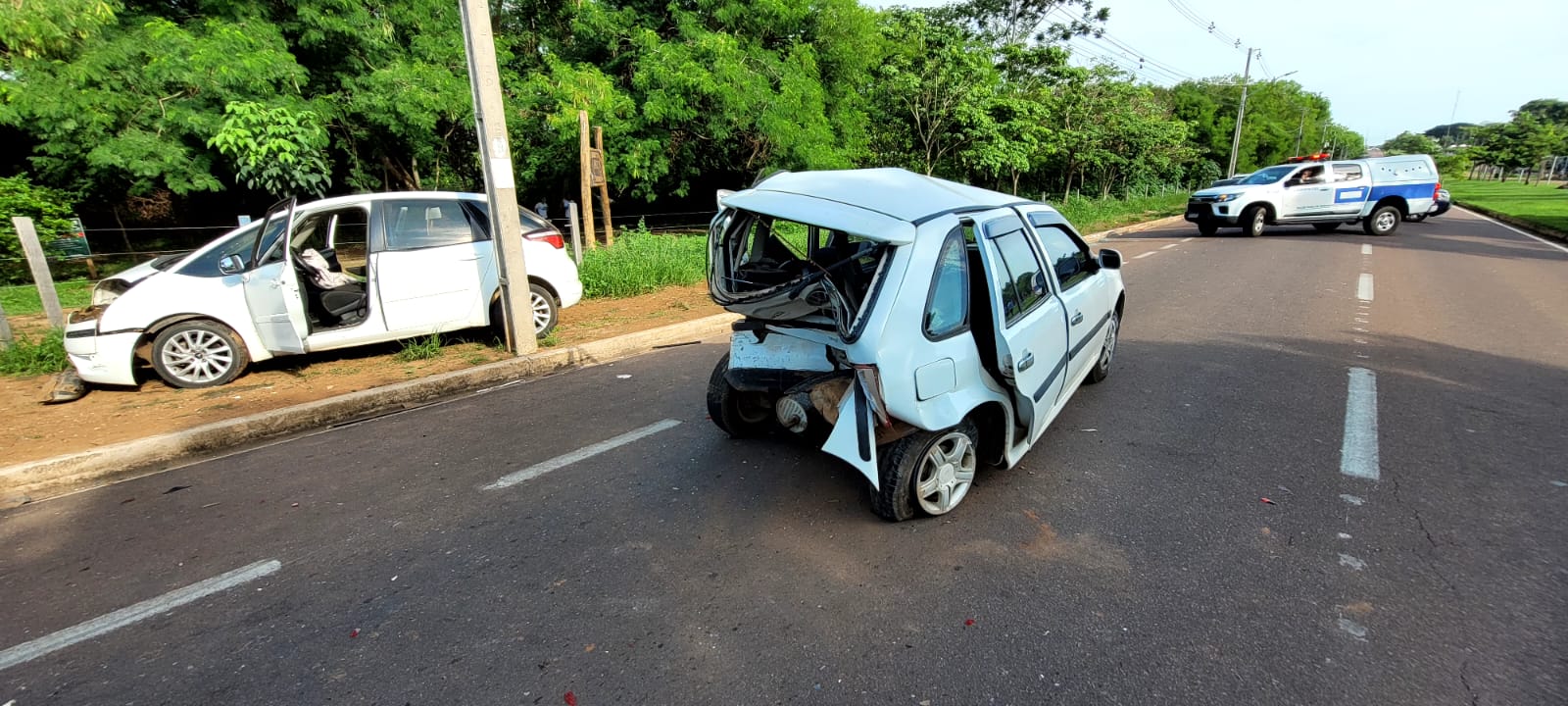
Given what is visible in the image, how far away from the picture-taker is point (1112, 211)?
26.4 meters

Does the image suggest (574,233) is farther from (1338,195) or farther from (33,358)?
(1338,195)

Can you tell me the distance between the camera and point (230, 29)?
11180 millimetres

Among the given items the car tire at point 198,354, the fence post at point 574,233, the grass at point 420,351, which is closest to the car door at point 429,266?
the grass at point 420,351

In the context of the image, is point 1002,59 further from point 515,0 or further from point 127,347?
point 127,347

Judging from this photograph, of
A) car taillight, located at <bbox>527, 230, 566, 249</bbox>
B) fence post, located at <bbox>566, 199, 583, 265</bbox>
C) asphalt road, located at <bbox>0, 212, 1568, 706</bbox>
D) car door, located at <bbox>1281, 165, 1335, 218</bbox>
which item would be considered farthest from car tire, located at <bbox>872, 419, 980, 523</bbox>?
car door, located at <bbox>1281, 165, 1335, 218</bbox>

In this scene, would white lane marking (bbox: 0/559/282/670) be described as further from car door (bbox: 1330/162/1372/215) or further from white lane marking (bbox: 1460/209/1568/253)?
white lane marking (bbox: 1460/209/1568/253)

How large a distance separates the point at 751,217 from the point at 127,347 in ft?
17.9

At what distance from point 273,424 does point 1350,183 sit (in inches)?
853

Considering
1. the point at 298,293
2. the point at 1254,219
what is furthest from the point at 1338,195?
the point at 298,293

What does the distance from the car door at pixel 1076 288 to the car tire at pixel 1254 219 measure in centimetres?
1534

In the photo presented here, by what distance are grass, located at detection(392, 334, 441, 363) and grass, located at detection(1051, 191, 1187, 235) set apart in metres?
17.9

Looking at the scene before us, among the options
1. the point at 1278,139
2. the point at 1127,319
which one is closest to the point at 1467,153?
the point at 1278,139

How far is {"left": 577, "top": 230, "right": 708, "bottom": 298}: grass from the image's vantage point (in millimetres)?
10008

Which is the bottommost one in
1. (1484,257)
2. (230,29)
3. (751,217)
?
(1484,257)
